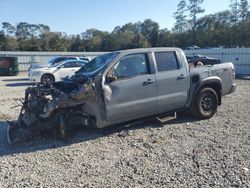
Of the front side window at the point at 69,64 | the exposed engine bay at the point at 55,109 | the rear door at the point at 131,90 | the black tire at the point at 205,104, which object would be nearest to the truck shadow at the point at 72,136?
the exposed engine bay at the point at 55,109

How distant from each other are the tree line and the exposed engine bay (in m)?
58.3

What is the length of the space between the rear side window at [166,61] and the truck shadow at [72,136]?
1269 mm

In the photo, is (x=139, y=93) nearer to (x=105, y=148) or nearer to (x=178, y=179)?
(x=105, y=148)

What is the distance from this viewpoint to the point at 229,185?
4.15 metres

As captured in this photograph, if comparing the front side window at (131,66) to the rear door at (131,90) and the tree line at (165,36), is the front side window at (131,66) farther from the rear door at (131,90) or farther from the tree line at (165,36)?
the tree line at (165,36)

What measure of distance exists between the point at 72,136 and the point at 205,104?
140 inches

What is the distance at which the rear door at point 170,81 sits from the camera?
6.84 metres

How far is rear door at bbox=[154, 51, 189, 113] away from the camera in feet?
22.4

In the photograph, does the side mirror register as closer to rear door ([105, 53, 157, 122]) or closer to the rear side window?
rear door ([105, 53, 157, 122])

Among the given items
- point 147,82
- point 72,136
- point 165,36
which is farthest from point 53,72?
point 165,36

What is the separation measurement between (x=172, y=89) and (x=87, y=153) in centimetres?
265

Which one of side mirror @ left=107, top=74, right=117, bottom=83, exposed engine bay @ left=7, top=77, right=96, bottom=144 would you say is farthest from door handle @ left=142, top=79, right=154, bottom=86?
exposed engine bay @ left=7, top=77, right=96, bottom=144

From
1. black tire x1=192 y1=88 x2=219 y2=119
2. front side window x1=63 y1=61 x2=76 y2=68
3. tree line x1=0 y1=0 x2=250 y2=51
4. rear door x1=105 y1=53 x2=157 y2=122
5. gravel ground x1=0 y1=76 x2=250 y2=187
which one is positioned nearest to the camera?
gravel ground x1=0 y1=76 x2=250 y2=187

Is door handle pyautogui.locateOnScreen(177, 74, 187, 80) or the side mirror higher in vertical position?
the side mirror
